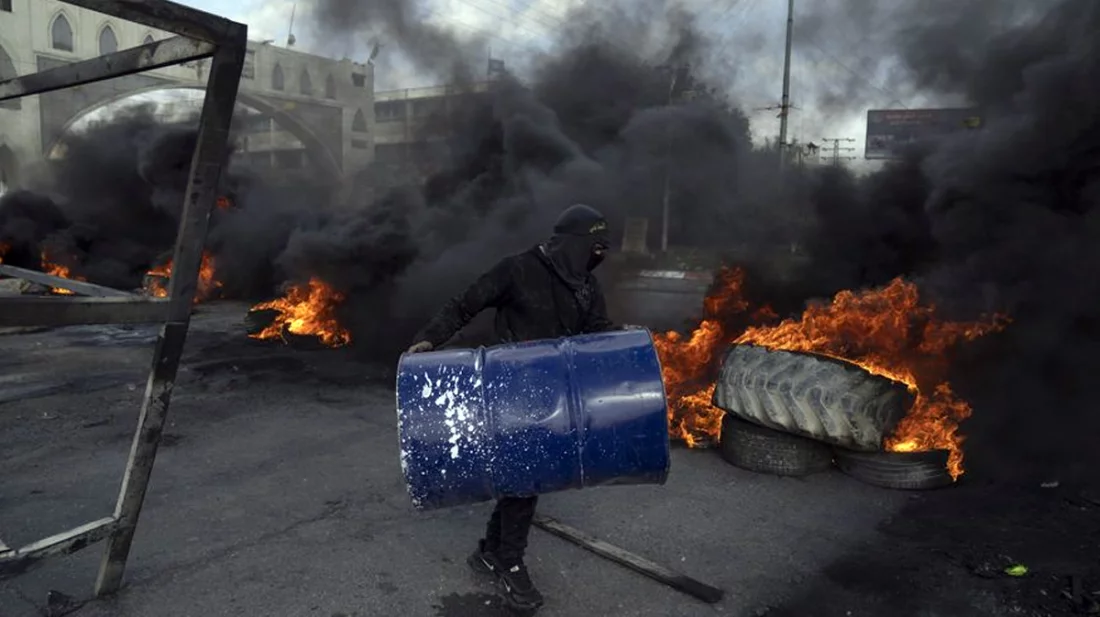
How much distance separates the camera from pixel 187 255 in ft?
9.29

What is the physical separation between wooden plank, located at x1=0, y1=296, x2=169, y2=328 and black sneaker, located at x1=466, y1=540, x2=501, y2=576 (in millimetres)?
1801

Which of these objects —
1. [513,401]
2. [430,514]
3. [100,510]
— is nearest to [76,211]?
[100,510]

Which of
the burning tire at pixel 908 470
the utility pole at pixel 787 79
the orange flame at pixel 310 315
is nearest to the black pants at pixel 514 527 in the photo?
the burning tire at pixel 908 470

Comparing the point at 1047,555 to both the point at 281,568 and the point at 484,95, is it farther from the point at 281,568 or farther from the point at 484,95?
the point at 484,95

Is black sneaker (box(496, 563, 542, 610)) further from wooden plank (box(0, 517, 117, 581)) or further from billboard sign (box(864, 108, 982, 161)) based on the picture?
billboard sign (box(864, 108, 982, 161))

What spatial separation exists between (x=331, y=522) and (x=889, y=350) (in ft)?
14.6

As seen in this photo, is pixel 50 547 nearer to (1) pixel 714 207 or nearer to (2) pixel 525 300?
(2) pixel 525 300

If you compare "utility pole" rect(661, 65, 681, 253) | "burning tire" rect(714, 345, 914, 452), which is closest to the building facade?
"utility pole" rect(661, 65, 681, 253)

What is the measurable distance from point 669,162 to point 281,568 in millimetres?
9914

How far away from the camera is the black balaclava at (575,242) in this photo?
128 inches

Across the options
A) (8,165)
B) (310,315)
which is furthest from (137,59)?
(8,165)

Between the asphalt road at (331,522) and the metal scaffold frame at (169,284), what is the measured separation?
417mm

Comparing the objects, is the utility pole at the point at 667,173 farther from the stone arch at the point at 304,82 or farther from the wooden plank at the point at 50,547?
the stone arch at the point at 304,82

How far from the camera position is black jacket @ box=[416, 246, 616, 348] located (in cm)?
326
